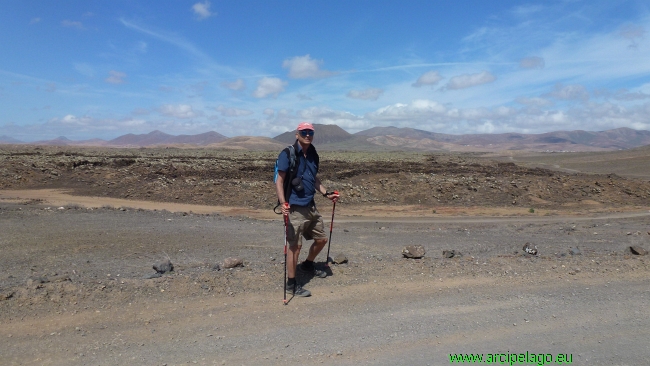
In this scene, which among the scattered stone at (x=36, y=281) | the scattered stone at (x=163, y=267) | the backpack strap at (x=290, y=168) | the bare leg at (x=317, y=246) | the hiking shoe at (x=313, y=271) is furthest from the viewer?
the scattered stone at (x=163, y=267)

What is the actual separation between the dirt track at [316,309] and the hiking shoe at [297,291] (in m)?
0.11

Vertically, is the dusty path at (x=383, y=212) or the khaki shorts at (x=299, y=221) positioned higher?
the khaki shorts at (x=299, y=221)

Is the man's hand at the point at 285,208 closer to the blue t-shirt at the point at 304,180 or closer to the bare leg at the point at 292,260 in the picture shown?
the blue t-shirt at the point at 304,180

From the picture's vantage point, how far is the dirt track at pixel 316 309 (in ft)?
13.8

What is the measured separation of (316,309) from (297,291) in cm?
48

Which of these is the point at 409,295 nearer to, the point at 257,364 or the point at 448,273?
the point at 448,273

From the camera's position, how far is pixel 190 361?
13.1 feet

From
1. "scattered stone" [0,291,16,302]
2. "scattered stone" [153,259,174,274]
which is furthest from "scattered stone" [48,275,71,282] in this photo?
"scattered stone" [153,259,174,274]

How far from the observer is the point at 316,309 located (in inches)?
202

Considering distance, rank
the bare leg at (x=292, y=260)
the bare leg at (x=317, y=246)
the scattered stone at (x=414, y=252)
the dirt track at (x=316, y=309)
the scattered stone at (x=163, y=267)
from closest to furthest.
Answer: the dirt track at (x=316, y=309)
the bare leg at (x=292, y=260)
the bare leg at (x=317, y=246)
the scattered stone at (x=163, y=267)
the scattered stone at (x=414, y=252)

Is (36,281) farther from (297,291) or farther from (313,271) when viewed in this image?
(313,271)

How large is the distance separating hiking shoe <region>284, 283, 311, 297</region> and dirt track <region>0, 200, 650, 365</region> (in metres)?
0.11

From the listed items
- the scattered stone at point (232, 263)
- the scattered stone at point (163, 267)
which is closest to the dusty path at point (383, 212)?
the scattered stone at point (232, 263)

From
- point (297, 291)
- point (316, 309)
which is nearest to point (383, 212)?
point (297, 291)
